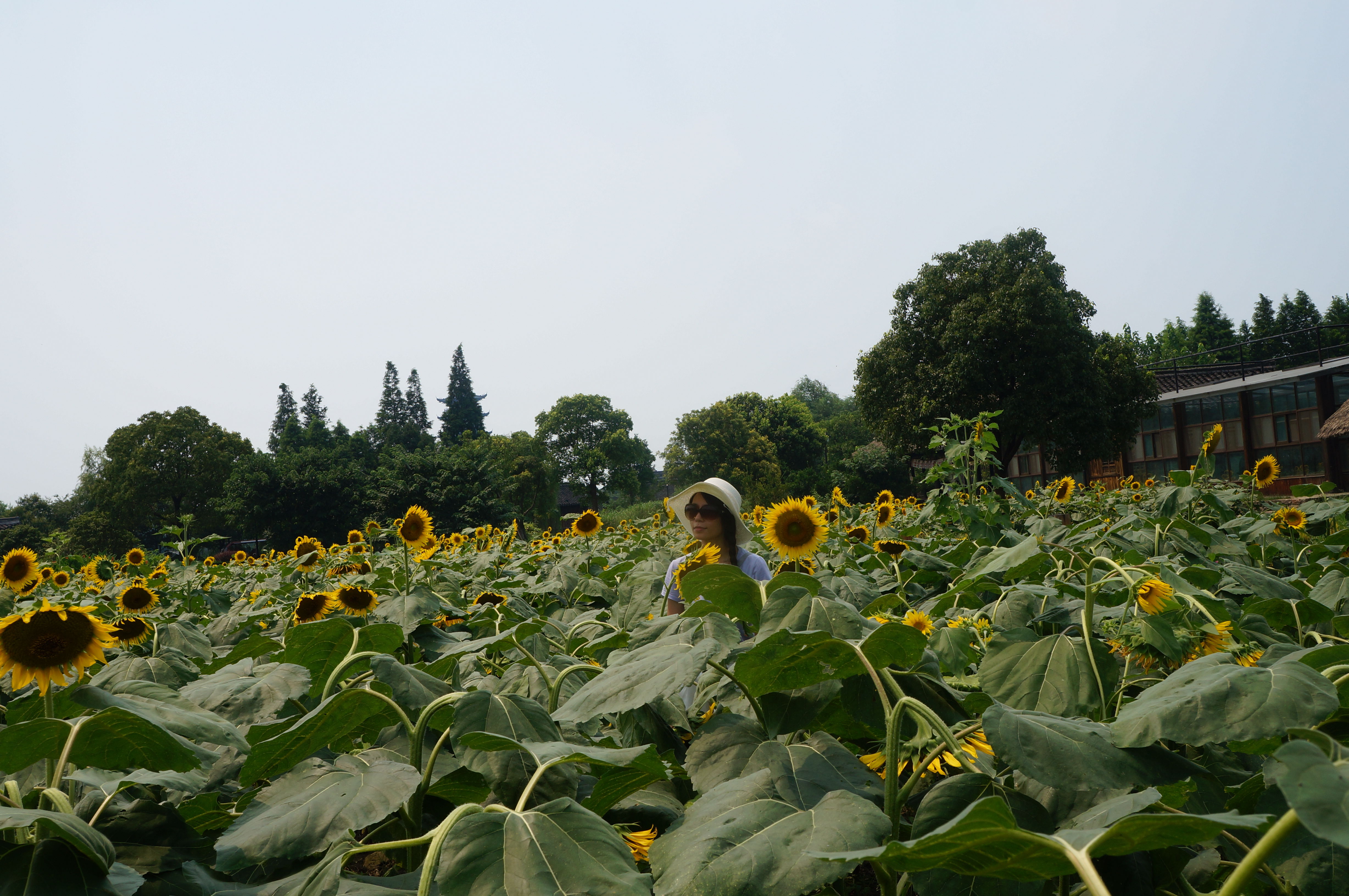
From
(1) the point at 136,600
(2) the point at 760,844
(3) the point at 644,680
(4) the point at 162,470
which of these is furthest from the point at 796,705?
(4) the point at 162,470

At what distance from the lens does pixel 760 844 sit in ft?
2.41

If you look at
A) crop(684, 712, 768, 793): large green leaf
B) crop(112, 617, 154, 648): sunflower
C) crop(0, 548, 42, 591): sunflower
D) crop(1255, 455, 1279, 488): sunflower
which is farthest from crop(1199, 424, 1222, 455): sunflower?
crop(0, 548, 42, 591): sunflower

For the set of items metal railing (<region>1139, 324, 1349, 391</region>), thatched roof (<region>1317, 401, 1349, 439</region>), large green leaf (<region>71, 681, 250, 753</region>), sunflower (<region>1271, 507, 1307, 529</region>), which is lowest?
sunflower (<region>1271, 507, 1307, 529</region>)

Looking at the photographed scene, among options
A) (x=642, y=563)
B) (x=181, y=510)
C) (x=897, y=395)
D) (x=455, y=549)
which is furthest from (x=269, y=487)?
(x=642, y=563)

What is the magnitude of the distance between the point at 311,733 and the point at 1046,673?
1.10 m

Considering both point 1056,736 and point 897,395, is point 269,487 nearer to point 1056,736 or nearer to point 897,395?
point 897,395

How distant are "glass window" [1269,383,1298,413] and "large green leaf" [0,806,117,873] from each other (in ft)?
105

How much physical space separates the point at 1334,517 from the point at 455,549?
682 centimetres

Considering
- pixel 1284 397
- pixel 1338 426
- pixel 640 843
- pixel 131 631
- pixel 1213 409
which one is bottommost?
pixel 640 843

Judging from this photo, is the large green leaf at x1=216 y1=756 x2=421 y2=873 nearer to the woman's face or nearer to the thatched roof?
the woman's face

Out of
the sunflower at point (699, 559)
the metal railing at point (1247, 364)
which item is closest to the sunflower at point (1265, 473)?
the sunflower at point (699, 559)

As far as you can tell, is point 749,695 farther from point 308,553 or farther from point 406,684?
point 308,553

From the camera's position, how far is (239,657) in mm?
1925

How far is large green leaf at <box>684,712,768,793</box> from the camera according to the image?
1001mm
